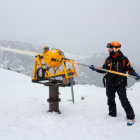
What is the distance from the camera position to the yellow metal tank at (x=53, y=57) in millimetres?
4632

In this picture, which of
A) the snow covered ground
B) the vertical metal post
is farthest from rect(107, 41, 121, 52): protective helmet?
the vertical metal post

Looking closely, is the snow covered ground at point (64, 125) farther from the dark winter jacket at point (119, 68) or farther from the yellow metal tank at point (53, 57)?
the yellow metal tank at point (53, 57)

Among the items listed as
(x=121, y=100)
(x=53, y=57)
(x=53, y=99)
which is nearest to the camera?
(x=121, y=100)

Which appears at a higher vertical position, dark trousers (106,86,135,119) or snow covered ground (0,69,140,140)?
dark trousers (106,86,135,119)

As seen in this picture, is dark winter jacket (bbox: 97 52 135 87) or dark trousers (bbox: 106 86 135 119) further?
dark winter jacket (bbox: 97 52 135 87)

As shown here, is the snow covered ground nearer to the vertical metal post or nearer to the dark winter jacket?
the vertical metal post

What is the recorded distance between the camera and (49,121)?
406cm

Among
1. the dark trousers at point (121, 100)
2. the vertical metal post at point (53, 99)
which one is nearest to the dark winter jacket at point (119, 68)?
the dark trousers at point (121, 100)

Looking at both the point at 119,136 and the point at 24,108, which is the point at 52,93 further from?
the point at 119,136

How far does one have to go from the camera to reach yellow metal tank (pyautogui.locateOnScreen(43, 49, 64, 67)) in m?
4.63

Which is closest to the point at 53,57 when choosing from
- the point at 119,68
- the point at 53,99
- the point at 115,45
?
the point at 53,99

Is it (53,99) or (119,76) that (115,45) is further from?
(53,99)

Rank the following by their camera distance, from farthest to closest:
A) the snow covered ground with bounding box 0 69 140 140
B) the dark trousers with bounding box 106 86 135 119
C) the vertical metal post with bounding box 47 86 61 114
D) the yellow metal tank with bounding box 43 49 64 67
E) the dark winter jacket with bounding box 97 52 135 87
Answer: the vertical metal post with bounding box 47 86 61 114 → the yellow metal tank with bounding box 43 49 64 67 → the dark winter jacket with bounding box 97 52 135 87 → the dark trousers with bounding box 106 86 135 119 → the snow covered ground with bounding box 0 69 140 140

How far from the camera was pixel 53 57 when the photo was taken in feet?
15.2
